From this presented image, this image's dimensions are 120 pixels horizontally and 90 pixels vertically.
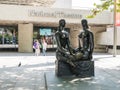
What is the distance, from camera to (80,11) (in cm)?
2627

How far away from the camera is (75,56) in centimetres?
972

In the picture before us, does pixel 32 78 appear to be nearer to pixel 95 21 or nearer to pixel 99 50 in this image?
pixel 95 21

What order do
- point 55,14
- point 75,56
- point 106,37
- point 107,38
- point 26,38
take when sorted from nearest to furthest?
point 75,56, point 55,14, point 26,38, point 107,38, point 106,37

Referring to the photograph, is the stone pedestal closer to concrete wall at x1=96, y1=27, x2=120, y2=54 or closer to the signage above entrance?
the signage above entrance

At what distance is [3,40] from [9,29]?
59.3 inches

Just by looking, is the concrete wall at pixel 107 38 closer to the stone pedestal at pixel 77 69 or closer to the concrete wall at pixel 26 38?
the concrete wall at pixel 26 38

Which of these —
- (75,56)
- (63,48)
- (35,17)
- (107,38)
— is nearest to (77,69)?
(75,56)

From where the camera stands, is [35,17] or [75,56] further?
[35,17]

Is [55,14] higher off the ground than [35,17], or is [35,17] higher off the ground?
[55,14]

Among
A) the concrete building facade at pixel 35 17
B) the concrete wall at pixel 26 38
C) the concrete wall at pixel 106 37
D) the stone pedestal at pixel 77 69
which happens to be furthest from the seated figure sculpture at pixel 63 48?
the concrete wall at pixel 26 38

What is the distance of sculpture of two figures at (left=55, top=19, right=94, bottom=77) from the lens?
9.79 metres

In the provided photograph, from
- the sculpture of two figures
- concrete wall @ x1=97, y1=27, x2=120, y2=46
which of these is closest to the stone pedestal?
the sculpture of two figures

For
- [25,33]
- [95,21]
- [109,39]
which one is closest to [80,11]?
[95,21]

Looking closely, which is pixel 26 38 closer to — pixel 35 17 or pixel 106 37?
pixel 35 17
